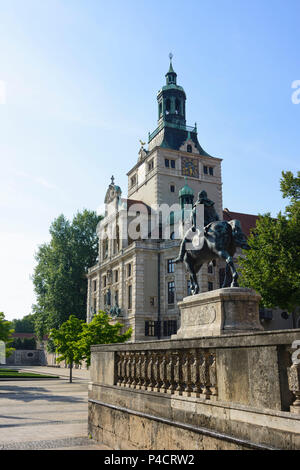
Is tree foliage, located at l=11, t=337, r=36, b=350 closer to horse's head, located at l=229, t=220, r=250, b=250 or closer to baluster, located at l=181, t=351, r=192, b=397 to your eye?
horse's head, located at l=229, t=220, r=250, b=250

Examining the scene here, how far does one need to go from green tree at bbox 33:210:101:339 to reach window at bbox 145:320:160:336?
716 inches

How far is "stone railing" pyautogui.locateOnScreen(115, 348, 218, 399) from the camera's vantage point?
6023 millimetres

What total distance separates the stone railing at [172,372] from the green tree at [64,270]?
1897 inches

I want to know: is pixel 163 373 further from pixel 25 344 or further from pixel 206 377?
pixel 25 344

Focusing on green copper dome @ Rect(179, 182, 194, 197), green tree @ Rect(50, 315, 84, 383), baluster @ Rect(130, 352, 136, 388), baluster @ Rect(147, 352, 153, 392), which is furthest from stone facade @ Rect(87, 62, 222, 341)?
baluster @ Rect(147, 352, 153, 392)

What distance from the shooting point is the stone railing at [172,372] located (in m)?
6.02

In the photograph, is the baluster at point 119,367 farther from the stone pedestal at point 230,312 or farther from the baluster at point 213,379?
the baluster at point 213,379

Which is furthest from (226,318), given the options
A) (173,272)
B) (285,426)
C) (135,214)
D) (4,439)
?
(135,214)

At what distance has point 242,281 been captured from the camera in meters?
28.2

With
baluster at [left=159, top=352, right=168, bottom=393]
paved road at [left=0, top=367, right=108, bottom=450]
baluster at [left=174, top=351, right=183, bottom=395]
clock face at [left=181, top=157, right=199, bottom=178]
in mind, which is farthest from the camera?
clock face at [left=181, top=157, right=199, bottom=178]

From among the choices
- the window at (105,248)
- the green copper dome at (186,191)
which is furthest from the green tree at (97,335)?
the window at (105,248)

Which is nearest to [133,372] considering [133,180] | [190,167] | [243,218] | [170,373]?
[170,373]

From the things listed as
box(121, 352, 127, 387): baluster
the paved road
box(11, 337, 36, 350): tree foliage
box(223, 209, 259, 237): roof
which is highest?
box(223, 209, 259, 237): roof

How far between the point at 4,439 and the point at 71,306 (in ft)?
158
